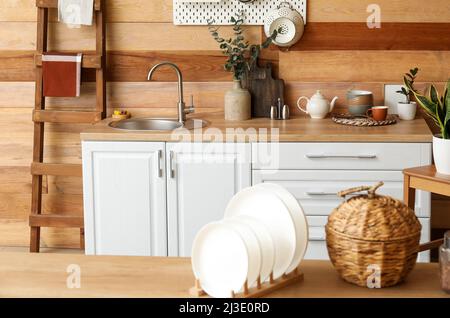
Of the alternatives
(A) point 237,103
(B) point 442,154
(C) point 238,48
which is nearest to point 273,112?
(A) point 237,103

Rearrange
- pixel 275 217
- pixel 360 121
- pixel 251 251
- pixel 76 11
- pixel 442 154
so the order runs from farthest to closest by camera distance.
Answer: pixel 76 11
pixel 360 121
pixel 442 154
pixel 275 217
pixel 251 251

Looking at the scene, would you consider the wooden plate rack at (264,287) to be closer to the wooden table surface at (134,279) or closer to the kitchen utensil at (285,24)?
the wooden table surface at (134,279)

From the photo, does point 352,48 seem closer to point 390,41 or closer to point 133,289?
point 390,41

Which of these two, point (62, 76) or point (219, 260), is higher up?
point (62, 76)

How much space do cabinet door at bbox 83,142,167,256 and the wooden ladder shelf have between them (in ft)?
1.49

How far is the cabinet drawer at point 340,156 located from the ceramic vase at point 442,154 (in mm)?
672

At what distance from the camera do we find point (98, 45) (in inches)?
163

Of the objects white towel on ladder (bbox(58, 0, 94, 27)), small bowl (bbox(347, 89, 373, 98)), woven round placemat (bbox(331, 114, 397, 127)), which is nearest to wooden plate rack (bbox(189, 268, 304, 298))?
woven round placemat (bbox(331, 114, 397, 127))

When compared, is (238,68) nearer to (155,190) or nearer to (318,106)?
(318,106)

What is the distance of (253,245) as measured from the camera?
168 centimetres

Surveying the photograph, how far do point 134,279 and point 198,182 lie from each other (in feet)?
6.37

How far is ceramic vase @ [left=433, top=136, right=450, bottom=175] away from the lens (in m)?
2.77
